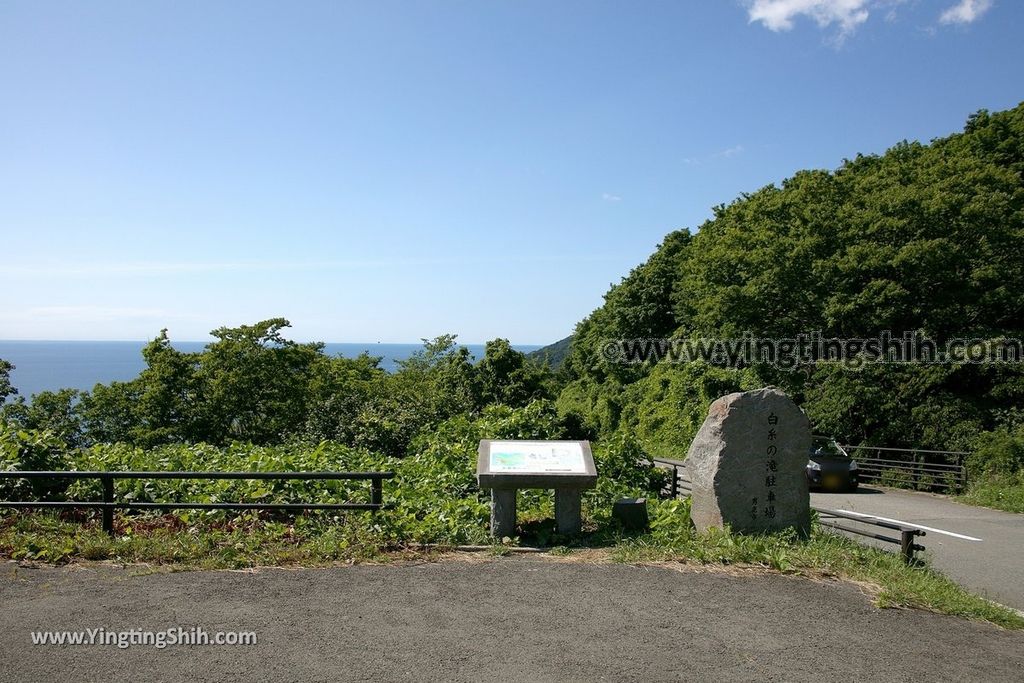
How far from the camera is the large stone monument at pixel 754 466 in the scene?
8.08m

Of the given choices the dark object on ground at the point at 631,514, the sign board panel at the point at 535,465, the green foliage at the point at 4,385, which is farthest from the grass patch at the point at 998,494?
the green foliage at the point at 4,385

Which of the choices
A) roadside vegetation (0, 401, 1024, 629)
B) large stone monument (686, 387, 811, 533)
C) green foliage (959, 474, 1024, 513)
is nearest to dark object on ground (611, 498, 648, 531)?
roadside vegetation (0, 401, 1024, 629)

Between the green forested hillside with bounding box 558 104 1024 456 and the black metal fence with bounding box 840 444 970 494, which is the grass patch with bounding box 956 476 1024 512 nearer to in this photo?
the black metal fence with bounding box 840 444 970 494

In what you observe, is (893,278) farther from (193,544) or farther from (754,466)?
(193,544)

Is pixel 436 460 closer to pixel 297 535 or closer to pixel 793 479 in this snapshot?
pixel 297 535

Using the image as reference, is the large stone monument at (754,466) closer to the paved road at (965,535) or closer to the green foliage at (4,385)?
the paved road at (965,535)

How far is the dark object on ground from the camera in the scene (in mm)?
8531

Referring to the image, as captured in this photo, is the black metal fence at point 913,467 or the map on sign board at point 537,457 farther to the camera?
the black metal fence at point 913,467

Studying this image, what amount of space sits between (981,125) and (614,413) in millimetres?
23356

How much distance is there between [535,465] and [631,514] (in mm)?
1365

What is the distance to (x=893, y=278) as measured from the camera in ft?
75.7

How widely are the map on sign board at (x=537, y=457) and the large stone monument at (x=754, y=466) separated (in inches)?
56.7

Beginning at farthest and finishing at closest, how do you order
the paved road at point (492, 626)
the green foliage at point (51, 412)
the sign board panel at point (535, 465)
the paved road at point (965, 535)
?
the green foliage at point (51, 412) < the paved road at point (965, 535) < the sign board panel at point (535, 465) < the paved road at point (492, 626)

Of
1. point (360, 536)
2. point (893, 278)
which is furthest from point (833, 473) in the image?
point (360, 536)
